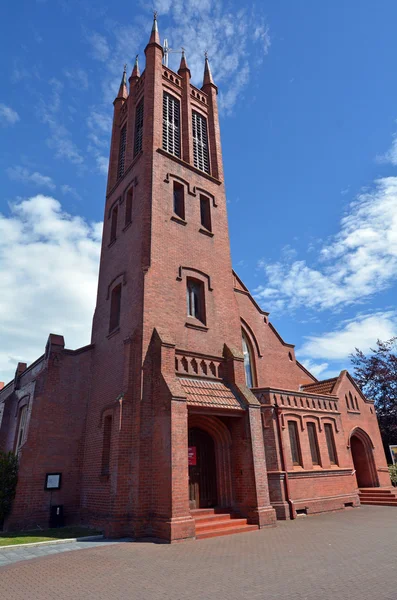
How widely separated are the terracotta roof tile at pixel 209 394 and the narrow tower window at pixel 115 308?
15.0 ft

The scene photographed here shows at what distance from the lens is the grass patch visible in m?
10.9

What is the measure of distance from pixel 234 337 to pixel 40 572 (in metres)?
10.7

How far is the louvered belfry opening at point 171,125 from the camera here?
18.9m

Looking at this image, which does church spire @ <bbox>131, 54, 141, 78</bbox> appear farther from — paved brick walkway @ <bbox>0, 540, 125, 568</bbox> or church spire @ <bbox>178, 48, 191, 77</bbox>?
paved brick walkway @ <bbox>0, 540, 125, 568</bbox>

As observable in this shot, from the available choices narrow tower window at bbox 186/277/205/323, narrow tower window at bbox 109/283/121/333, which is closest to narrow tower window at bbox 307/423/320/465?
narrow tower window at bbox 186/277/205/323

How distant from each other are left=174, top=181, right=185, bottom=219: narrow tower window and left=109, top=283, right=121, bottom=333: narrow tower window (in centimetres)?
436

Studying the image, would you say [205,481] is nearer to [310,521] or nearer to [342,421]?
[310,521]

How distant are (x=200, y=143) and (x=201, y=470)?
16.4 meters

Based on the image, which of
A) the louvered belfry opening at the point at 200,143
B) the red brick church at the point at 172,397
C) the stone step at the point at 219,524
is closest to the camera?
the stone step at the point at 219,524

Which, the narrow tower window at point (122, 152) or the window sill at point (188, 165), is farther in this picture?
the narrow tower window at point (122, 152)

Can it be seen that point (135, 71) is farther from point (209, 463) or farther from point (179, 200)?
point (209, 463)

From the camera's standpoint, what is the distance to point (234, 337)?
644 inches

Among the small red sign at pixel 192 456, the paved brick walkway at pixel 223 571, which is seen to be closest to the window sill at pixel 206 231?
the small red sign at pixel 192 456

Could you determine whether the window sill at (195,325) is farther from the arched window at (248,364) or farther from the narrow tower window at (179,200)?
the arched window at (248,364)
